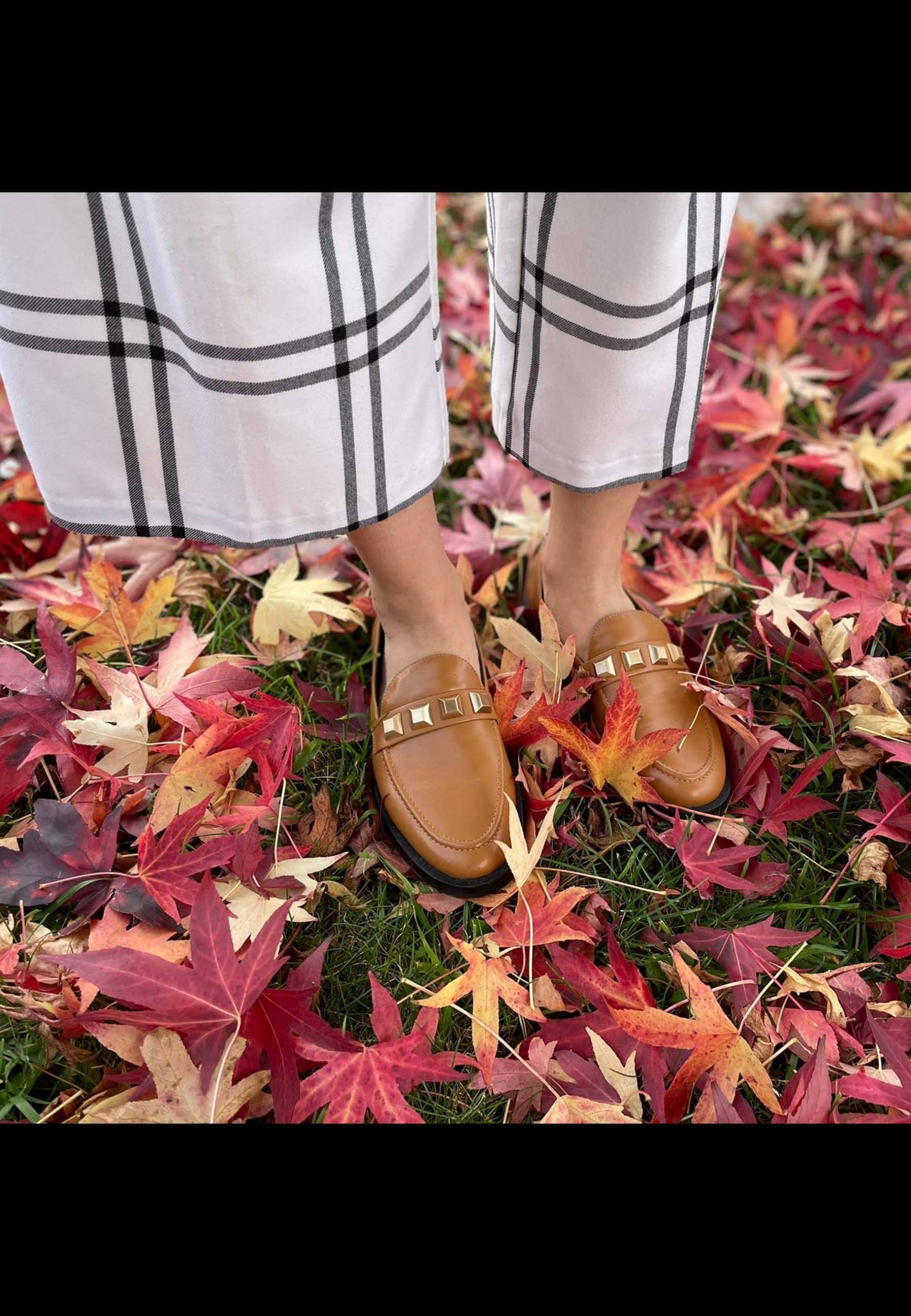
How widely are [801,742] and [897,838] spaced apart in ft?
0.48

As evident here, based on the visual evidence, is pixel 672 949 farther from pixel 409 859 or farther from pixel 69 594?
pixel 69 594

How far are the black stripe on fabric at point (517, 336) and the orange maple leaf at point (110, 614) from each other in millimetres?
450

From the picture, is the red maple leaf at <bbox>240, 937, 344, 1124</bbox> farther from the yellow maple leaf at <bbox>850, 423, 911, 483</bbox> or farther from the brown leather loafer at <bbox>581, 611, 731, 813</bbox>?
the yellow maple leaf at <bbox>850, 423, 911, 483</bbox>

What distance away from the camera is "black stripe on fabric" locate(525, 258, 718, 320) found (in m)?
0.70

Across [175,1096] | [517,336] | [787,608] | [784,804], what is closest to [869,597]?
[787,608]

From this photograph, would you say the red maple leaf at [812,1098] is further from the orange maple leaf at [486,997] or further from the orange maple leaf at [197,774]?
the orange maple leaf at [197,774]

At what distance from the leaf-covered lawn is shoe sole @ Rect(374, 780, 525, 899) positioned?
0.6 inches

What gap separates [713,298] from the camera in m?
0.76

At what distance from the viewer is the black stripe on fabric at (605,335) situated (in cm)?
72

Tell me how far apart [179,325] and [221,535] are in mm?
175

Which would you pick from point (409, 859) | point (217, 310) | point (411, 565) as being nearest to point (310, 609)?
point (411, 565)

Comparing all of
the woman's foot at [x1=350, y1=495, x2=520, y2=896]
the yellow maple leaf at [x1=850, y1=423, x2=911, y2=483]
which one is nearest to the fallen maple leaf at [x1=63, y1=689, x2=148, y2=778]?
the woman's foot at [x1=350, y1=495, x2=520, y2=896]

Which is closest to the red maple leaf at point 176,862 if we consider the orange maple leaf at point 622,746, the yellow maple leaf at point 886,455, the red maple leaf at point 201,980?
the red maple leaf at point 201,980

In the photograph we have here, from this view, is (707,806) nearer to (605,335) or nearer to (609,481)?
(609,481)
